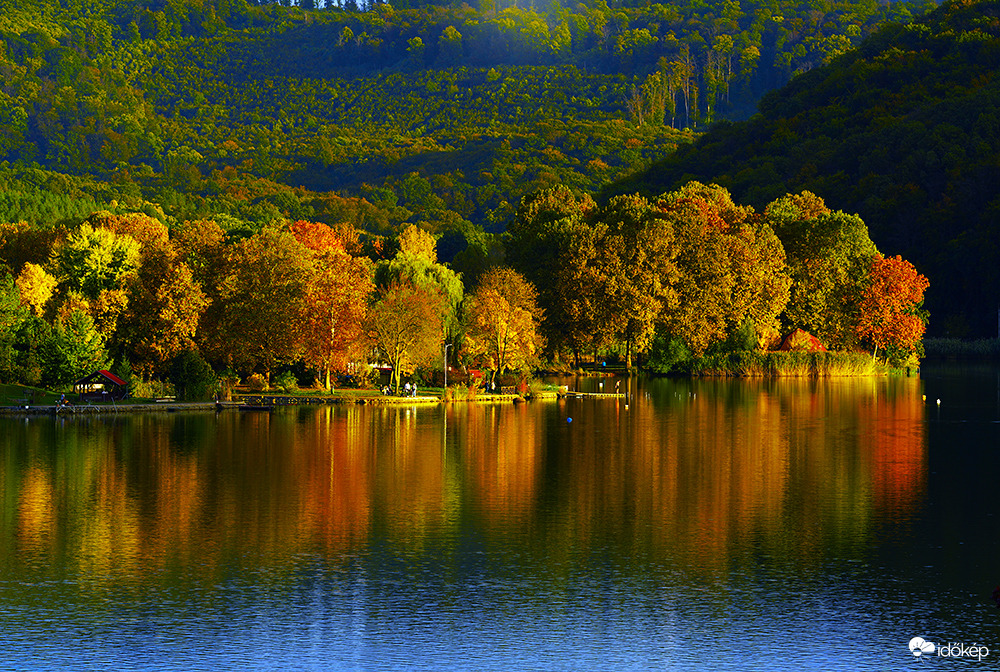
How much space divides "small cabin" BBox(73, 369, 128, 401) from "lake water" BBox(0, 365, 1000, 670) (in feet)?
54.9

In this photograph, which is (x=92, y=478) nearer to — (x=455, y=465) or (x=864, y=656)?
(x=455, y=465)

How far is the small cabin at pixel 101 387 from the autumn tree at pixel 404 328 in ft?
64.8

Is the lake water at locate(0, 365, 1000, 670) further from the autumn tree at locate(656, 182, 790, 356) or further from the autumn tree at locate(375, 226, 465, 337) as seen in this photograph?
the autumn tree at locate(656, 182, 790, 356)

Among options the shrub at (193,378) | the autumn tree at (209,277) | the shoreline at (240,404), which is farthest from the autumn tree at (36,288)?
the shoreline at (240,404)

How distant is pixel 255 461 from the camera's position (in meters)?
60.9

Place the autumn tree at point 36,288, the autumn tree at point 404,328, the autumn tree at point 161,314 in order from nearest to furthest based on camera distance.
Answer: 1. the autumn tree at point 161,314
2. the autumn tree at point 36,288
3. the autumn tree at point 404,328

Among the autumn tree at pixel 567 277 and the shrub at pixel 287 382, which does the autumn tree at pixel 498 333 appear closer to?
the shrub at pixel 287 382

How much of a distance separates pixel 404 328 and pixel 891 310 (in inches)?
2721

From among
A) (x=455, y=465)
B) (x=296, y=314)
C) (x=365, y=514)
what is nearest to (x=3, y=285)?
(x=296, y=314)

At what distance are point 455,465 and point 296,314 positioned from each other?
41.8m

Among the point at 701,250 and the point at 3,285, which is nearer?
the point at 3,285

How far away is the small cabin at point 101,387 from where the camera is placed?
3597 inches

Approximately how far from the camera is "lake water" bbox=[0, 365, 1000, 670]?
93.9ft

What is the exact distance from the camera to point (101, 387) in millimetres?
92062
